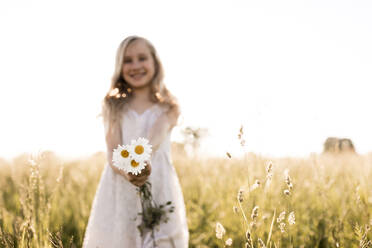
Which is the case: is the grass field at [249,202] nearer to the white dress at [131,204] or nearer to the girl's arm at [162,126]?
the white dress at [131,204]

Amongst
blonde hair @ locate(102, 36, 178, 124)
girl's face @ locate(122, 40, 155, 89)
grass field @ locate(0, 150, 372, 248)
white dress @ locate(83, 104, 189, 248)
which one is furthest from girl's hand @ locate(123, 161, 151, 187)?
girl's face @ locate(122, 40, 155, 89)

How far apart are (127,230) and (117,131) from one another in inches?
27.1

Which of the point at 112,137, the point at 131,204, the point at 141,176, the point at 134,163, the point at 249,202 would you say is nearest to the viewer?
the point at 249,202

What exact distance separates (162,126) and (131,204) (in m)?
0.57

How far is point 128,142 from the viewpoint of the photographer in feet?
7.95

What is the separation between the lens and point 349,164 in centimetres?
446

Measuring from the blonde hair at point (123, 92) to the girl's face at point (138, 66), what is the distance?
0.04 m

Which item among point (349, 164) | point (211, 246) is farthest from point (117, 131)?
point (349, 164)

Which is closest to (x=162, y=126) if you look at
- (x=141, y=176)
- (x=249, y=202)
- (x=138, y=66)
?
(x=138, y=66)

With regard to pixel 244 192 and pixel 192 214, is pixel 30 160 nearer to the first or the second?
pixel 244 192

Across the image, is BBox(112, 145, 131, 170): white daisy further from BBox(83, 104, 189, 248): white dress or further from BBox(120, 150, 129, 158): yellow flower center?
BBox(83, 104, 189, 248): white dress

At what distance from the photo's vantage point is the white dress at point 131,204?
226 cm

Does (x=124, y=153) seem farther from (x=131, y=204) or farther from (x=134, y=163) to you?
(x=131, y=204)

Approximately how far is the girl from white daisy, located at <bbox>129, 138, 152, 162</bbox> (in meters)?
0.56
